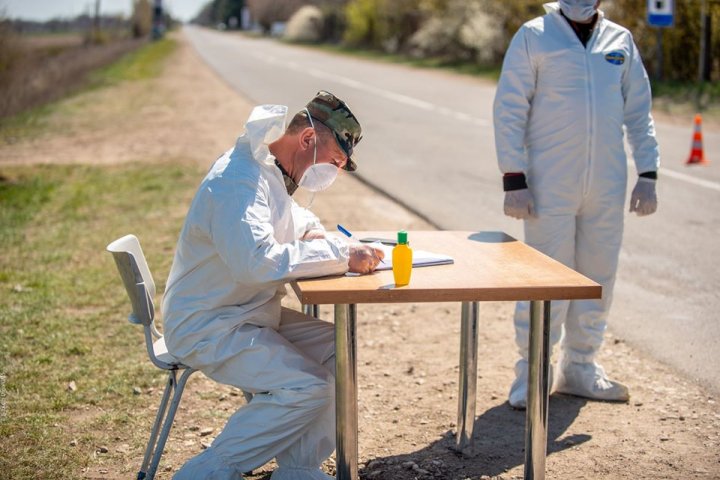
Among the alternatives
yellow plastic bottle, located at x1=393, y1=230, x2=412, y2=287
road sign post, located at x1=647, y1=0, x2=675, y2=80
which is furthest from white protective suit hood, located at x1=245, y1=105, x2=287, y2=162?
road sign post, located at x1=647, y1=0, x2=675, y2=80

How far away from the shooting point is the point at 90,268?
8.03 meters

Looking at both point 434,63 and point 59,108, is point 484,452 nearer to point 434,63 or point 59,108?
point 59,108

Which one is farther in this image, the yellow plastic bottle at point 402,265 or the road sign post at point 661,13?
the road sign post at point 661,13

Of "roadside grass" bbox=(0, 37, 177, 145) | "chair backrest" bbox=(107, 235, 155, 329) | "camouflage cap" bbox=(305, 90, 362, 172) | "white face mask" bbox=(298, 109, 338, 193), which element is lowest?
"roadside grass" bbox=(0, 37, 177, 145)

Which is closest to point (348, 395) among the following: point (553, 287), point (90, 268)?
point (553, 287)

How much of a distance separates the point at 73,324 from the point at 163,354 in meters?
2.65

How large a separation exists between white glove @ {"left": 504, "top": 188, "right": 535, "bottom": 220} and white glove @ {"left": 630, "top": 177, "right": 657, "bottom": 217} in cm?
57

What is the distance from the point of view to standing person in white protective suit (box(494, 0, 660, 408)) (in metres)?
4.85

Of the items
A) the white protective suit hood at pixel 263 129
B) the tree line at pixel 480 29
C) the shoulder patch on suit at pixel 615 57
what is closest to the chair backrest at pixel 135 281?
the white protective suit hood at pixel 263 129

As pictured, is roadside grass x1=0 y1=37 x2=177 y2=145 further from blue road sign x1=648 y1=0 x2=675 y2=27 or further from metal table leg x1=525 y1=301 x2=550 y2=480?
metal table leg x1=525 y1=301 x2=550 y2=480

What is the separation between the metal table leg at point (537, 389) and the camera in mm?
3721

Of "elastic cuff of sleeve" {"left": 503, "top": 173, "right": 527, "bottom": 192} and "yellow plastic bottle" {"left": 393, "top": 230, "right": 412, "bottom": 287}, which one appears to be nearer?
"yellow plastic bottle" {"left": 393, "top": 230, "right": 412, "bottom": 287}

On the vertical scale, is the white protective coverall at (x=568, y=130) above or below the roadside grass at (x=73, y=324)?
above

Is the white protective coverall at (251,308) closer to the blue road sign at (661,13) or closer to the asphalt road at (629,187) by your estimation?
the asphalt road at (629,187)
